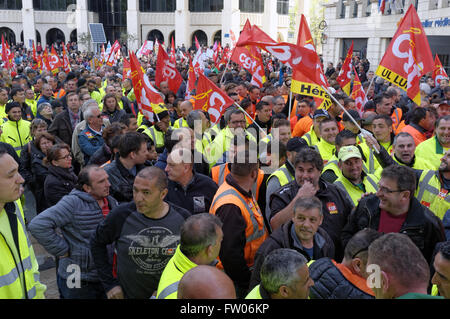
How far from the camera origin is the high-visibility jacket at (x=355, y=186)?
429cm

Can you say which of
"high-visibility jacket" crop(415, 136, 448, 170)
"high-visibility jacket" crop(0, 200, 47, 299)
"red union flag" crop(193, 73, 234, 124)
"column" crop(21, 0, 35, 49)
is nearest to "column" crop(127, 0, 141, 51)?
"column" crop(21, 0, 35, 49)

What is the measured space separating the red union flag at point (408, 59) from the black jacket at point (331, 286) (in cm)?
455

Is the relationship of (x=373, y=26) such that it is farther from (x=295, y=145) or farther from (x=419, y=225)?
(x=419, y=225)

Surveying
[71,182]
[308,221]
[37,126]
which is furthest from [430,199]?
[37,126]

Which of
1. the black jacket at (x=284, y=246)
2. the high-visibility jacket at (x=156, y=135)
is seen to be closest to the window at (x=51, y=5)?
the high-visibility jacket at (x=156, y=135)

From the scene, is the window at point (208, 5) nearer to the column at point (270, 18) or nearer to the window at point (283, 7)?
the column at point (270, 18)

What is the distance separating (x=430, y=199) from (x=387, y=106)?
3812 mm

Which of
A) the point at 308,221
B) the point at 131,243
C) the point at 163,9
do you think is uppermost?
the point at 163,9

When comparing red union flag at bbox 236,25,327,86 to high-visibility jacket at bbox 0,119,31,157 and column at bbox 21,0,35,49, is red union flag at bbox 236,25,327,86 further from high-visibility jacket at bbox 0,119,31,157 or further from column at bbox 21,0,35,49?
column at bbox 21,0,35,49

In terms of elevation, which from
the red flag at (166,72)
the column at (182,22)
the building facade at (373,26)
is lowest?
the red flag at (166,72)

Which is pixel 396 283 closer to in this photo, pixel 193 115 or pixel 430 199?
pixel 430 199

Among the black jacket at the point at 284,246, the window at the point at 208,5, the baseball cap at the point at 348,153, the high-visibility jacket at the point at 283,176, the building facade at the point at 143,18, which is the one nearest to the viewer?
the black jacket at the point at 284,246

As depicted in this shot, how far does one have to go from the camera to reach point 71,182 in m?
4.71

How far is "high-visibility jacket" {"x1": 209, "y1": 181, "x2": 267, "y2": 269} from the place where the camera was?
3508mm
